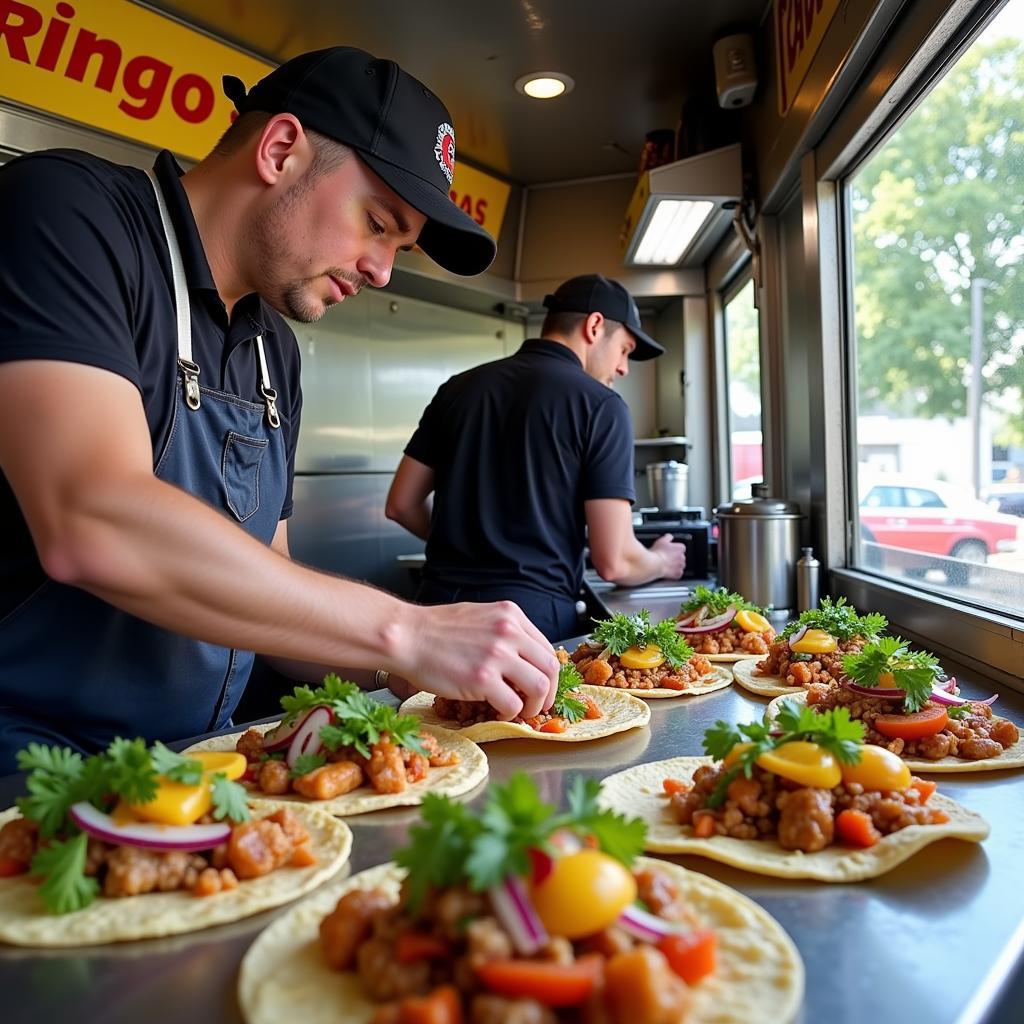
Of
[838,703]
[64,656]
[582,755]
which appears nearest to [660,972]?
[582,755]

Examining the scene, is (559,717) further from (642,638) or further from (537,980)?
(537,980)

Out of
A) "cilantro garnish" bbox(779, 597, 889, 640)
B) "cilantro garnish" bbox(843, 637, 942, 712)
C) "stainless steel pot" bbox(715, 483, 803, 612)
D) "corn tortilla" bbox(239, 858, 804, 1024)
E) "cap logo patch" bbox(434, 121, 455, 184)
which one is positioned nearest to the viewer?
"corn tortilla" bbox(239, 858, 804, 1024)

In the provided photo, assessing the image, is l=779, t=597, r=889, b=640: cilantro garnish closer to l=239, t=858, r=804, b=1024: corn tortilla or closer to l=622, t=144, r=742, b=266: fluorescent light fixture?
l=239, t=858, r=804, b=1024: corn tortilla

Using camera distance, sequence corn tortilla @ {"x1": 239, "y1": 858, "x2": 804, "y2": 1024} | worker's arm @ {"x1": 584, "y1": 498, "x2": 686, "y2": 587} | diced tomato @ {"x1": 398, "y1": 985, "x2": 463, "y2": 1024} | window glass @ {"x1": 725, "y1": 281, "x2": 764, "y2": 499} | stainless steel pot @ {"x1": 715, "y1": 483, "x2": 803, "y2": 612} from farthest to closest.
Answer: window glass @ {"x1": 725, "y1": 281, "x2": 764, "y2": 499}
stainless steel pot @ {"x1": 715, "y1": 483, "x2": 803, "y2": 612}
worker's arm @ {"x1": 584, "y1": 498, "x2": 686, "y2": 587}
corn tortilla @ {"x1": 239, "y1": 858, "x2": 804, "y2": 1024}
diced tomato @ {"x1": 398, "y1": 985, "x2": 463, "y2": 1024}

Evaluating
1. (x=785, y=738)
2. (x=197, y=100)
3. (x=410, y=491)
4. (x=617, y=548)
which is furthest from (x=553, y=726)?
(x=197, y=100)

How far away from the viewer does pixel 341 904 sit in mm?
918

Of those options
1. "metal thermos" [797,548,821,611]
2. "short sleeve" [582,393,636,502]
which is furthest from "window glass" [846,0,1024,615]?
"short sleeve" [582,393,636,502]

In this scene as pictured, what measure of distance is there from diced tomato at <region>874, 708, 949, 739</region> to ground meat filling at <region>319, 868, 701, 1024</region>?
0.81 m

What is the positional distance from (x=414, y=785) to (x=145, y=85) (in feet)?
10.2

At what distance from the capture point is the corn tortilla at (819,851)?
110 cm

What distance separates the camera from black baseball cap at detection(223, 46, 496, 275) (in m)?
1.69

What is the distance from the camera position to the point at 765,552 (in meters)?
3.14

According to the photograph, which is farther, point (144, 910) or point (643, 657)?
point (643, 657)

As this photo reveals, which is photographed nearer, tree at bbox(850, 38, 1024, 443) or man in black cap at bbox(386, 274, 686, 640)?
tree at bbox(850, 38, 1024, 443)
